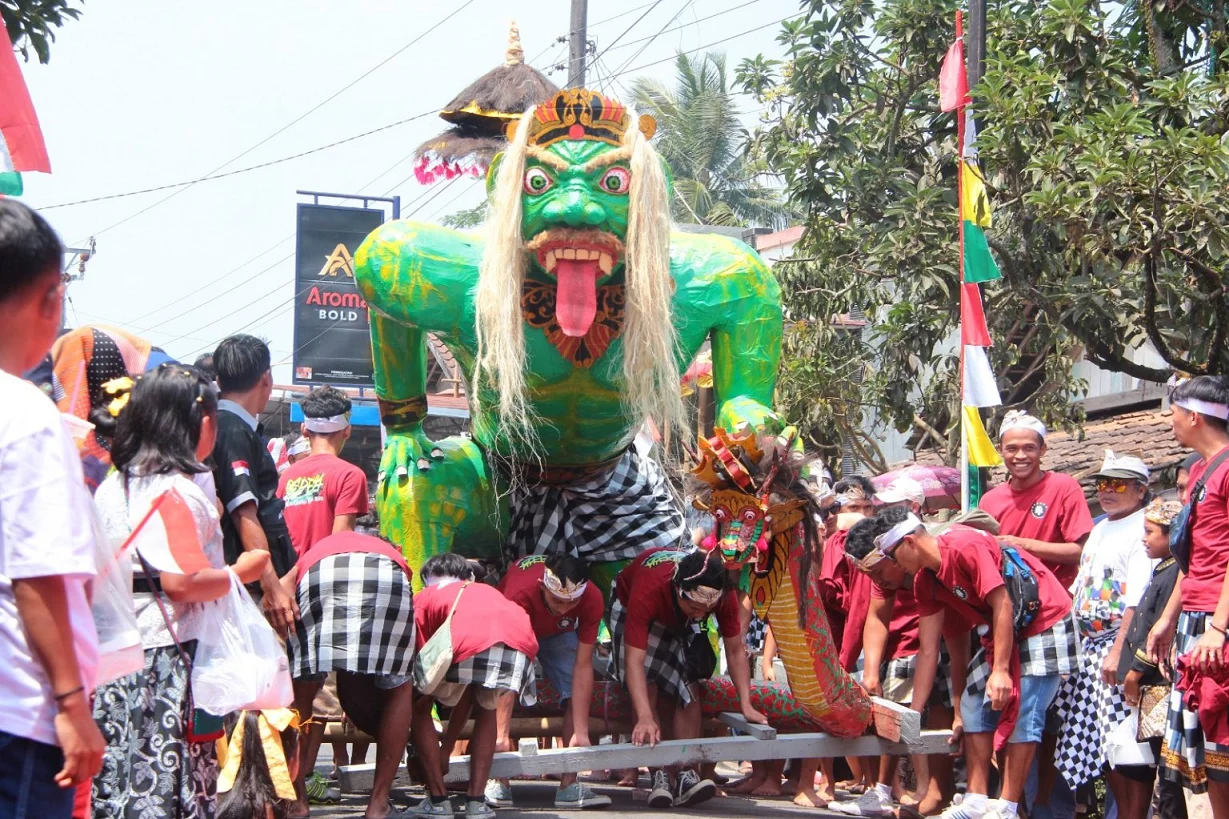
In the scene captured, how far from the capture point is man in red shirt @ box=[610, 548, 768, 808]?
5676 millimetres

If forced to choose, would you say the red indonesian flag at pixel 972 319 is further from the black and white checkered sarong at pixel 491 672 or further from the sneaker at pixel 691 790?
the black and white checkered sarong at pixel 491 672

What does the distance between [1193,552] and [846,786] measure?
2533 mm

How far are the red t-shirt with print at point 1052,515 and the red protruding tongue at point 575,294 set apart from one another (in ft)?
7.04

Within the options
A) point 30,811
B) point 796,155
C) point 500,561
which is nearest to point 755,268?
point 500,561

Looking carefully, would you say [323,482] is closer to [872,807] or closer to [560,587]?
[560,587]

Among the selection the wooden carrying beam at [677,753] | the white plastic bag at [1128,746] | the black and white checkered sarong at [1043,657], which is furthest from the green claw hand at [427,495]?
the white plastic bag at [1128,746]

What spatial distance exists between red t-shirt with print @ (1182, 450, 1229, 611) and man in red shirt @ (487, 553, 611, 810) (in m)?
2.11

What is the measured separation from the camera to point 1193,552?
4.85m

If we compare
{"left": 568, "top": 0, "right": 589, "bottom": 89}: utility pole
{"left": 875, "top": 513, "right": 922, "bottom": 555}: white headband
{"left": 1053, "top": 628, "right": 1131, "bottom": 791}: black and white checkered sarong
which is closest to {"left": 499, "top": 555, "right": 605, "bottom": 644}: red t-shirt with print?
{"left": 875, "top": 513, "right": 922, "bottom": 555}: white headband

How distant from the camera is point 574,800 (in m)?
5.79

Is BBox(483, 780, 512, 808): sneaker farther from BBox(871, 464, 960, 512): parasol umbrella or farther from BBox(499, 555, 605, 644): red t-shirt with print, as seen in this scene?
BBox(871, 464, 960, 512): parasol umbrella

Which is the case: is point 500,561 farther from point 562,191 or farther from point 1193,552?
point 1193,552

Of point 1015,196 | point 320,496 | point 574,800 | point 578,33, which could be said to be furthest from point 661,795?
point 578,33

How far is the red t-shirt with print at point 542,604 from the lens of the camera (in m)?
5.77
